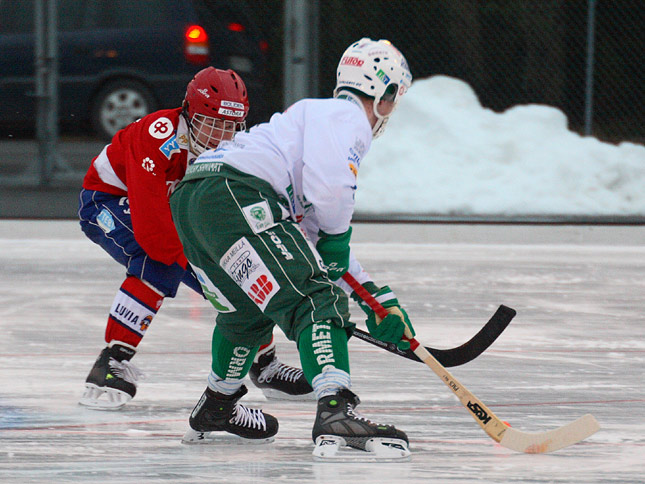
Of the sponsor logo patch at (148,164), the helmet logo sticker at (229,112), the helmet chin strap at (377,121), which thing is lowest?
the sponsor logo patch at (148,164)

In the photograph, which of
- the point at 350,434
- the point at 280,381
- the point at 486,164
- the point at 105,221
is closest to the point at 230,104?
the point at 105,221

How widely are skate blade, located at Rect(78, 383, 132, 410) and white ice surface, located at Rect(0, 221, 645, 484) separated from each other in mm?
47

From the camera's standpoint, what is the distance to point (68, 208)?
8758 millimetres

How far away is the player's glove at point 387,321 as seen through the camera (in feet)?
10.6

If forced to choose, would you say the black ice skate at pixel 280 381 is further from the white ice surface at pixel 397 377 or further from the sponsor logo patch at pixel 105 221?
the sponsor logo patch at pixel 105 221

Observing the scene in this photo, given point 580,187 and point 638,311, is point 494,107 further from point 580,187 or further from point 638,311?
point 638,311

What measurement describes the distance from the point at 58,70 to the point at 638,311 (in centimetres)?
520

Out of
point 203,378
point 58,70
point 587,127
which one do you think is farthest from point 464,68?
point 203,378

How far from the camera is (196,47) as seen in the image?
9164mm

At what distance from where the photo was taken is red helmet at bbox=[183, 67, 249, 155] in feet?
13.0

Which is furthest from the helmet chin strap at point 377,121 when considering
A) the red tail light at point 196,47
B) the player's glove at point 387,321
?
the red tail light at point 196,47

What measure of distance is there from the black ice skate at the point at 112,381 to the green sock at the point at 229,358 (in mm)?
574

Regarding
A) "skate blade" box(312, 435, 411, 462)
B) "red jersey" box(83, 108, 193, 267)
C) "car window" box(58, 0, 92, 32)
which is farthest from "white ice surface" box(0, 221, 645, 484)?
"car window" box(58, 0, 92, 32)

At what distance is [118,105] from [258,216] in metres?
6.31
